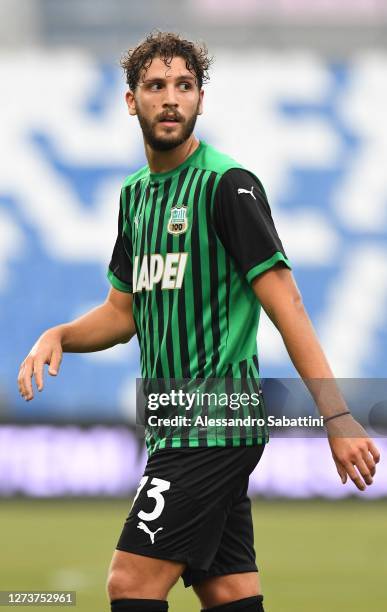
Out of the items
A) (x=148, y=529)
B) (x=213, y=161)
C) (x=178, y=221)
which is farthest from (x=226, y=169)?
(x=148, y=529)

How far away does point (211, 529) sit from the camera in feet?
11.5

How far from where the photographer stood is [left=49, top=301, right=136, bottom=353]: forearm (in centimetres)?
401

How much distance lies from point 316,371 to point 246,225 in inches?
18.8

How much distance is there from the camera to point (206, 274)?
357cm

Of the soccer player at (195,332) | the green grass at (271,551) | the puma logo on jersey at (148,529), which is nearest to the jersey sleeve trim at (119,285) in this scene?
the soccer player at (195,332)

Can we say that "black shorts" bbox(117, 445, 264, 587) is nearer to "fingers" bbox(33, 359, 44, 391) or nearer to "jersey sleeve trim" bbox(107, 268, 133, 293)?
"fingers" bbox(33, 359, 44, 391)

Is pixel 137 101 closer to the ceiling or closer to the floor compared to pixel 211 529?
closer to the ceiling

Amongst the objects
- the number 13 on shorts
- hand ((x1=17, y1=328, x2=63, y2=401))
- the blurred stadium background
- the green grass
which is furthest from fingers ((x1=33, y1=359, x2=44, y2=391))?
the blurred stadium background

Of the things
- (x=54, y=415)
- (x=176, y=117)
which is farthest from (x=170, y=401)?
(x=54, y=415)

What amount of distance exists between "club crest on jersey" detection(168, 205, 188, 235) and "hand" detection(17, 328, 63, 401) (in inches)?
20.8

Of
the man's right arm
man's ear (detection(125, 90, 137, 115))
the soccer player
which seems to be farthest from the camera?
the man's right arm

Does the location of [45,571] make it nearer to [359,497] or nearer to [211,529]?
[211,529]

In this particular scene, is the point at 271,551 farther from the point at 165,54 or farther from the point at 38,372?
the point at 165,54

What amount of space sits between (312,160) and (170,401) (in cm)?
1441
